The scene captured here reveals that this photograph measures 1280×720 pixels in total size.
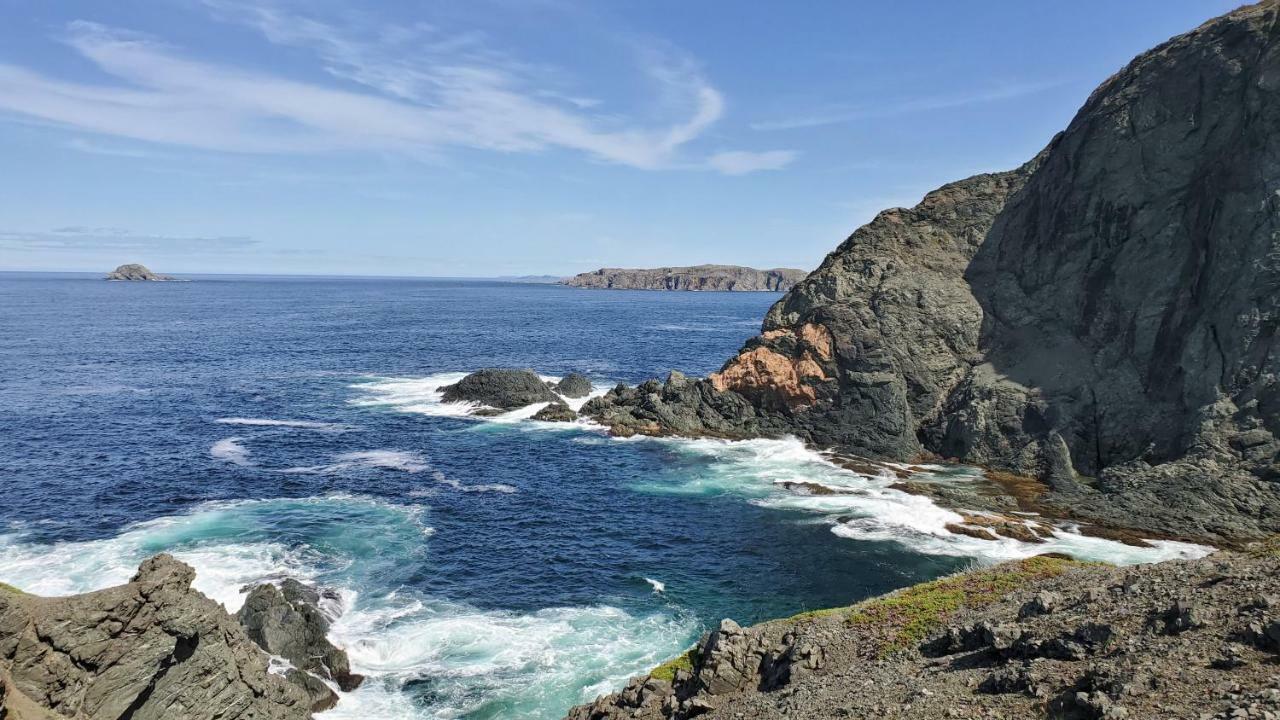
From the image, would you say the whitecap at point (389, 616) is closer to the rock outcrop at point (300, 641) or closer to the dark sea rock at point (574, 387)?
the rock outcrop at point (300, 641)

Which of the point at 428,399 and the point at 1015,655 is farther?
the point at 428,399

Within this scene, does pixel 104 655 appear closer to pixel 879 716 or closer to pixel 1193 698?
pixel 879 716

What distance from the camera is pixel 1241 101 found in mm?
55594

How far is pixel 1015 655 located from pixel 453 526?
3579 cm

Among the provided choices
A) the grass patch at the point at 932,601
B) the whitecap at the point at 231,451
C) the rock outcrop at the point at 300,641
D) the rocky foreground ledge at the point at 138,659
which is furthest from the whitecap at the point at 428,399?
the rocky foreground ledge at the point at 138,659

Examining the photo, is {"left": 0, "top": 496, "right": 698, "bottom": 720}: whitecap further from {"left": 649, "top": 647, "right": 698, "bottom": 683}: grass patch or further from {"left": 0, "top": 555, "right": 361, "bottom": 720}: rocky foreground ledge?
{"left": 0, "top": 555, "right": 361, "bottom": 720}: rocky foreground ledge

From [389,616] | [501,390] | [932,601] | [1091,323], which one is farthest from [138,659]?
[1091,323]

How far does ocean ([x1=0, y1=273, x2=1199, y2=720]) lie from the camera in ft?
112

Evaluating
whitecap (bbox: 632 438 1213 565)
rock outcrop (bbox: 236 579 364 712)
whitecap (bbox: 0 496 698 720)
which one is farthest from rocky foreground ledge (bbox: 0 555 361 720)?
whitecap (bbox: 632 438 1213 565)

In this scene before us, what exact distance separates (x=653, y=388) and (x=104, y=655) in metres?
62.2

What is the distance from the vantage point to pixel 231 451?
209ft

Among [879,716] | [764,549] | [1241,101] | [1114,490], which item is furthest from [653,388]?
[879,716]

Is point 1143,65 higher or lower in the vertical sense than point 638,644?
higher

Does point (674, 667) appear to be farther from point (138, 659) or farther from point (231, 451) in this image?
point (231, 451)
